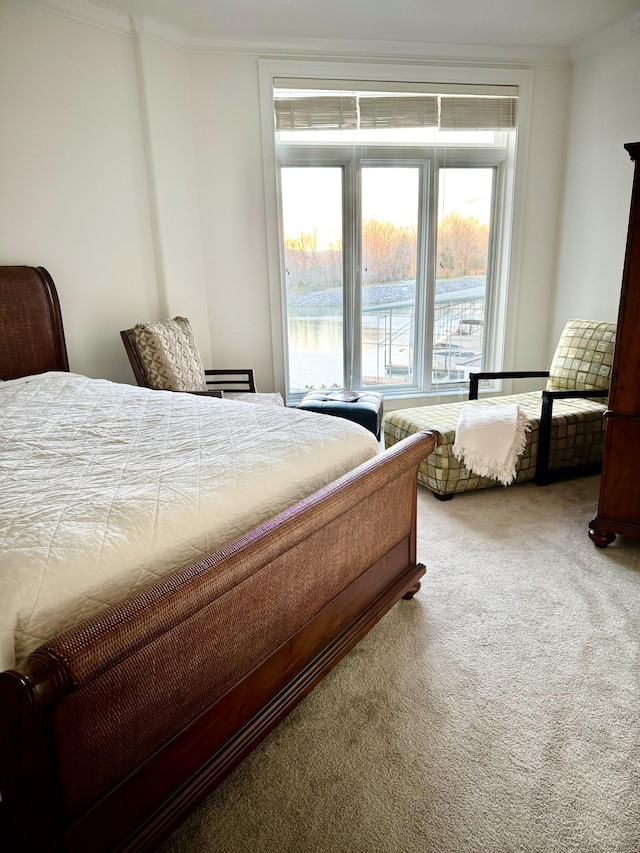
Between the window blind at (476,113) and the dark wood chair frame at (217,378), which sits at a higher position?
the window blind at (476,113)

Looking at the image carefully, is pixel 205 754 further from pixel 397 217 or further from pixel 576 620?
pixel 397 217

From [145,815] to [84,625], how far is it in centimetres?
53

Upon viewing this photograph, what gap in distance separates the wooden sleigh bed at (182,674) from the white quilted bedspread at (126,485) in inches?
4.4

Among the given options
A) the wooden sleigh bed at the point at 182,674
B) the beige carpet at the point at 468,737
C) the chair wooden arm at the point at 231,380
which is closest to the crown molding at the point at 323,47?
the chair wooden arm at the point at 231,380

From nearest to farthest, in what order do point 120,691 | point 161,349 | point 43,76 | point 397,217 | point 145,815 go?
1. point 120,691
2. point 145,815
3. point 43,76
4. point 161,349
5. point 397,217

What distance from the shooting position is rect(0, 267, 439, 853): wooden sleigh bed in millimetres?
901

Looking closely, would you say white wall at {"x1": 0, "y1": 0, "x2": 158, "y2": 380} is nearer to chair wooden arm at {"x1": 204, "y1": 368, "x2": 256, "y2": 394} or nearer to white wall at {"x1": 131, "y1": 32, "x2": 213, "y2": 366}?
white wall at {"x1": 131, "y1": 32, "x2": 213, "y2": 366}

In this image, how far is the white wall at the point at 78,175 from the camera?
9.73 feet

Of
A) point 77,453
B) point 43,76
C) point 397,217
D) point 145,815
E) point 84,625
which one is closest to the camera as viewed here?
point 84,625

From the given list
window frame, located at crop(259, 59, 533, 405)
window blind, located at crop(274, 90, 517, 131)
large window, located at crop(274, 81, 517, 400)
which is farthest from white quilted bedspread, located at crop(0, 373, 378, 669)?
window blind, located at crop(274, 90, 517, 131)

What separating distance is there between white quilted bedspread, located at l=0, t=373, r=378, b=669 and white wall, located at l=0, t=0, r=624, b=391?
1.36 m

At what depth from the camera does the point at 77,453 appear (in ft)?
5.61

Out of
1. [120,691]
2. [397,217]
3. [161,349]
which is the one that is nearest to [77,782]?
[120,691]

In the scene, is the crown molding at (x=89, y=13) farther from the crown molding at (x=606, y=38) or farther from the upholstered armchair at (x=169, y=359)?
the crown molding at (x=606, y=38)
